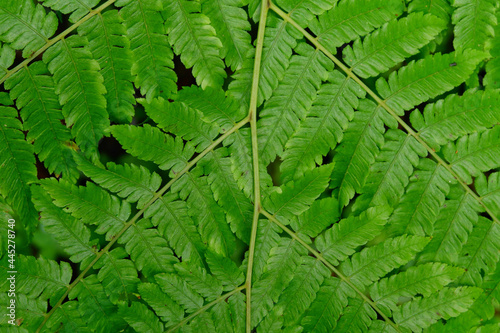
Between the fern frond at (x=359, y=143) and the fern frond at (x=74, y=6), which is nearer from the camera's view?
the fern frond at (x=74, y=6)

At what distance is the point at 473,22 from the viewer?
151cm

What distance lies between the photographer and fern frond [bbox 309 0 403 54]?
1.49 m

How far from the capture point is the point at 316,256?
5.23 feet

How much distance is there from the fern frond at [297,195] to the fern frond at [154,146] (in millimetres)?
386

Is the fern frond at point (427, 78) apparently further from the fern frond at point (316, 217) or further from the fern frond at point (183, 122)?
the fern frond at point (183, 122)

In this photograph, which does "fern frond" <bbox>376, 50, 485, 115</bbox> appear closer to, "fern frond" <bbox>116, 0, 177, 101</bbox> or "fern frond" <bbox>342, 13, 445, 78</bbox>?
"fern frond" <bbox>342, 13, 445, 78</bbox>

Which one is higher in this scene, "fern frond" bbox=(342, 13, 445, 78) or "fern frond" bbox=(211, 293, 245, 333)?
"fern frond" bbox=(342, 13, 445, 78)

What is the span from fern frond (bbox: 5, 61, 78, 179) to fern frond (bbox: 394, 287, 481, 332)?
4.93 ft

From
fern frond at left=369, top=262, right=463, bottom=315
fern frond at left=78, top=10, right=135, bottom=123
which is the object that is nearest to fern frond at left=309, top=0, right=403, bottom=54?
fern frond at left=78, top=10, right=135, bottom=123

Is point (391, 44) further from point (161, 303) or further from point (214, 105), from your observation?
point (161, 303)

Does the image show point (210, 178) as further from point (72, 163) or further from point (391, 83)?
point (391, 83)

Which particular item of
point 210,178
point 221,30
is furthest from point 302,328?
point 221,30

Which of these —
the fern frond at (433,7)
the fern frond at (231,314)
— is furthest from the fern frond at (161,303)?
Result: the fern frond at (433,7)

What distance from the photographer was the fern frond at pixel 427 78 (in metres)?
1.47
